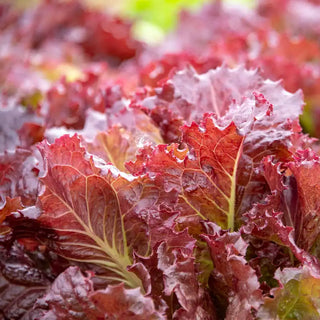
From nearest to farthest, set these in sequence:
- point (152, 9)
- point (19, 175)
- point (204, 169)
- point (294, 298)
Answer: point (294, 298)
point (204, 169)
point (19, 175)
point (152, 9)

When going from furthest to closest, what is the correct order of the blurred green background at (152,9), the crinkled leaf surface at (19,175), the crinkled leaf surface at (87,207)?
the blurred green background at (152,9) → the crinkled leaf surface at (19,175) → the crinkled leaf surface at (87,207)

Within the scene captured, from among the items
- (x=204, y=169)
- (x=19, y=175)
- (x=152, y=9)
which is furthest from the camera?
(x=152, y=9)

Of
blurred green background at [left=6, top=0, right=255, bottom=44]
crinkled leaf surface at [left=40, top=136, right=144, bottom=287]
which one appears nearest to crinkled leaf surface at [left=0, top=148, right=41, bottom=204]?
crinkled leaf surface at [left=40, top=136, right=144, bottom=287]

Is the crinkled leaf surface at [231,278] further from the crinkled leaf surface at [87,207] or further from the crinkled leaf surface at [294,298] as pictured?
the crinkled leaf surface at [87,207]

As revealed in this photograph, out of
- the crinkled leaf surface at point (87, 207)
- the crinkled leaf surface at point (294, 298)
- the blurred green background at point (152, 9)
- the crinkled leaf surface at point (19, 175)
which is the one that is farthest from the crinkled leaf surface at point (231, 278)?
the blurred green background at point (152, 9)

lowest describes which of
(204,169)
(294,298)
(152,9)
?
(152,9)

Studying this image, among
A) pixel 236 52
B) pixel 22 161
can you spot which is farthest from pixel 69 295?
pixel 236 52

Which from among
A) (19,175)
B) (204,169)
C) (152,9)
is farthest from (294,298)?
(152,9)

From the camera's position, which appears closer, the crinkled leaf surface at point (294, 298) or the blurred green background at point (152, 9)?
the crinkled leaf surface at point (294, 298)

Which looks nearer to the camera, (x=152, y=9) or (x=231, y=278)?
(x=231, y=278)

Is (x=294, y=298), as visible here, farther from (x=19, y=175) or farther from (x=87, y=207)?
(x=19, y=175)

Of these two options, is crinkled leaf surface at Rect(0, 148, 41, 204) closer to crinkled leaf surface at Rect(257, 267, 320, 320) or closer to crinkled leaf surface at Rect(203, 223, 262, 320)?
crinkled leaf surface at Rect(203, 223, 262, 320)
